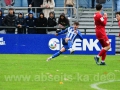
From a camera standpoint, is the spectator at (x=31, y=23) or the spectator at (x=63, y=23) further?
the spectator at (x=31, y=23)

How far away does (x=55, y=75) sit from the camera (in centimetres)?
1761

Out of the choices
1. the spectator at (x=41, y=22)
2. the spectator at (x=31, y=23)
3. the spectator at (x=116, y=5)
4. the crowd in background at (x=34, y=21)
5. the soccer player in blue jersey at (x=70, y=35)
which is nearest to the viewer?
the soccer player in blue jersey at (x=70, y=35)

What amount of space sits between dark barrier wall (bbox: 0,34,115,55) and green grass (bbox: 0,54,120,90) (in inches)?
278

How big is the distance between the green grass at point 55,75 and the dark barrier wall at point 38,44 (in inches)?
278

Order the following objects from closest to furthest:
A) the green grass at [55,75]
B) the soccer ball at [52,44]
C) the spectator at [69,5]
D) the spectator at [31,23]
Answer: the green grass at [55,75]
the soccer ball at [52,44]
the spectator at [31,23]
the spectator at [69,5]

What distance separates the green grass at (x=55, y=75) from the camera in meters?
14.9

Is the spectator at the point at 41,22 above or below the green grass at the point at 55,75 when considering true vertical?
above

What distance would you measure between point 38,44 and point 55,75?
12543 millimetres

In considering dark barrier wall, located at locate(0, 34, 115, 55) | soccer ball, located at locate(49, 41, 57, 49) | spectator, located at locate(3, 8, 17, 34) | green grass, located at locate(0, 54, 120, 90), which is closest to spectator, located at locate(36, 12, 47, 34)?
dark barrier wall, located at locate(0, 34, 115, 55)

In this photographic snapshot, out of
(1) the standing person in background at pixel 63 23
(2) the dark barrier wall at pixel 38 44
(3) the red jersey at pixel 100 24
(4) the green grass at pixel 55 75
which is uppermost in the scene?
(3) the red jersey at pixel 100 24

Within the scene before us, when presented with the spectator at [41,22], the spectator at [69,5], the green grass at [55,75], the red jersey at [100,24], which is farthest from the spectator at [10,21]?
the red jersey at [100,24]

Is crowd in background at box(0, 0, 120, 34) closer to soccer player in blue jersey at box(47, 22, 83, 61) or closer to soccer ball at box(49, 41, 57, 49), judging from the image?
soccer ball at box(49, 41, 57, 49)

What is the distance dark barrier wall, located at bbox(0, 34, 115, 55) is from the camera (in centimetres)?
3000

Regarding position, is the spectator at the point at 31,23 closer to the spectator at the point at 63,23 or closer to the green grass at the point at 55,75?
the spectator at the point at 63,23
